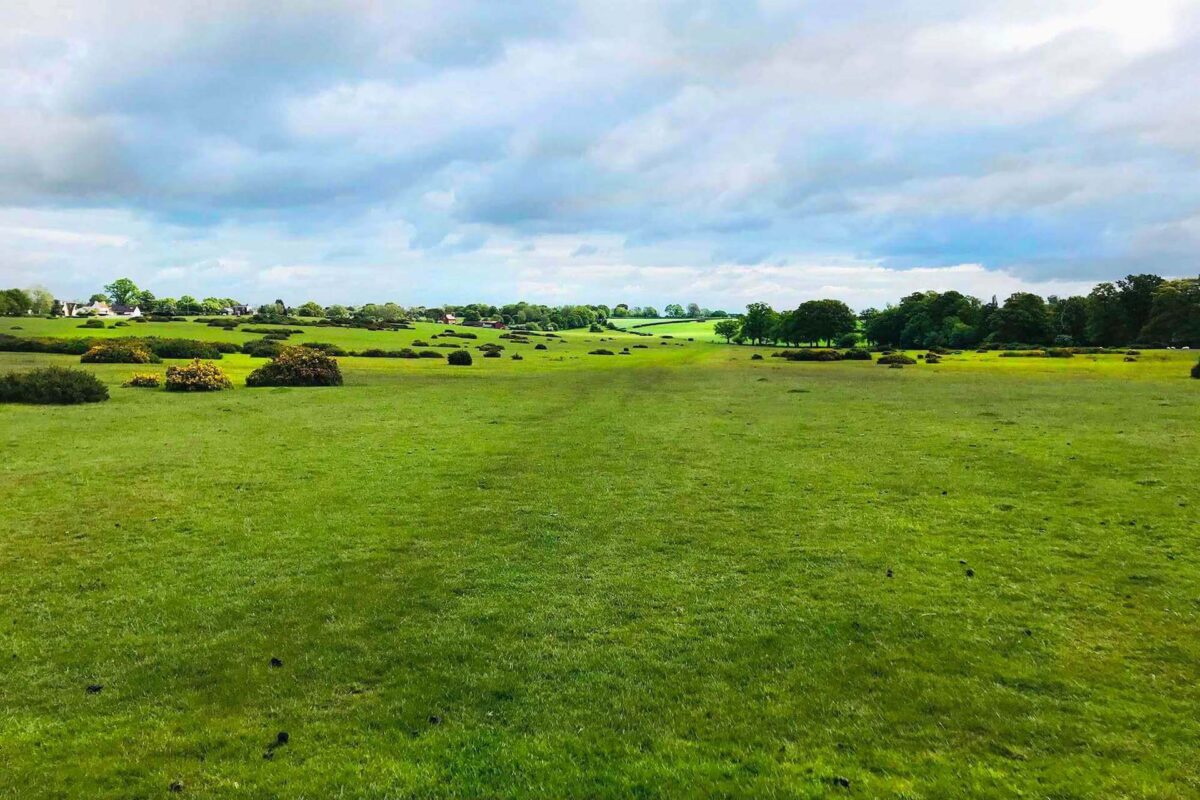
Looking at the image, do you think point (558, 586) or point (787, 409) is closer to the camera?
point (558, 586)

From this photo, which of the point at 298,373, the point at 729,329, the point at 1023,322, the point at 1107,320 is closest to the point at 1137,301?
the point at 1107,320

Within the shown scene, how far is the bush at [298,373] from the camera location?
39312mm

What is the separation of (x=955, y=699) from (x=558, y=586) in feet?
16.9

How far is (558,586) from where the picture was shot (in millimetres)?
9508

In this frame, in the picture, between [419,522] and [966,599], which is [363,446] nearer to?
[419,522]

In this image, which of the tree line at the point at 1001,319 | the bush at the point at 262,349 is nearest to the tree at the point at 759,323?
the tree line at the point at 1001,319

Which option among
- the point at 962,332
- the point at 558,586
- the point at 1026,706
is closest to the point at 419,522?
the point at 558,586

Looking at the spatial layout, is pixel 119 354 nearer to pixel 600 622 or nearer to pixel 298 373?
pixel 298 373

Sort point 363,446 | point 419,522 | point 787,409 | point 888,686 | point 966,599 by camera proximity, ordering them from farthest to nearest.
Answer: point 787,409
point 363,446
point 419,522
point 966,599
point 888,686

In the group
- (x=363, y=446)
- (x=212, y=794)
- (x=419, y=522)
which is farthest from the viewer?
(x=363, y=446)

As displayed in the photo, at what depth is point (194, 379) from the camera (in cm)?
3472

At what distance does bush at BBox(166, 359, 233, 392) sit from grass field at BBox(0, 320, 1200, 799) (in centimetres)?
1594

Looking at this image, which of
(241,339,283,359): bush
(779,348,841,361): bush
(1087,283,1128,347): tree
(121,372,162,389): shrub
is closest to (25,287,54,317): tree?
(241,339,283,359): bush

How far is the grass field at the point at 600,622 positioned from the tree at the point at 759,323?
139 m
